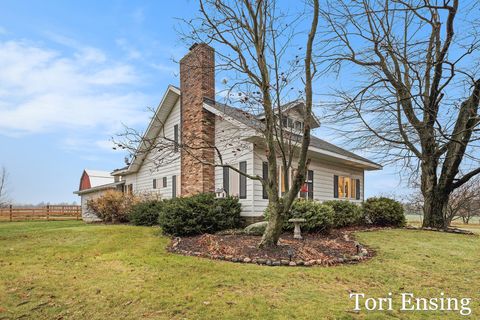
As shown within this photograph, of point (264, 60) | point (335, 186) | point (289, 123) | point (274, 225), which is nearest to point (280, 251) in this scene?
point (274, 225)

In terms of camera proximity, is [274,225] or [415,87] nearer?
[274,225]

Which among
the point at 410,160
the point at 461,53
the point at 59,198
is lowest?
the point at 59,198

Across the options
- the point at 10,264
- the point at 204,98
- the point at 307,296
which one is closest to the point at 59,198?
the point at 204,98

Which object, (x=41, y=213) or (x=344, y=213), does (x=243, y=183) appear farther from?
(x=41, y=213)

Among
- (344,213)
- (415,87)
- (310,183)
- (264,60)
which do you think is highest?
(415,87)

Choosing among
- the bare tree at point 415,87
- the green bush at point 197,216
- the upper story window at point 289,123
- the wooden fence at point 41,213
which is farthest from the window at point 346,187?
the wooden fence at point 41,213

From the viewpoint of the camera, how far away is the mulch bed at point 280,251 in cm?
628

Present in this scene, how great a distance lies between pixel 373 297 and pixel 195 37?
682 cm

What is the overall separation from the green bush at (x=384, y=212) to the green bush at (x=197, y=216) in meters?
6.18

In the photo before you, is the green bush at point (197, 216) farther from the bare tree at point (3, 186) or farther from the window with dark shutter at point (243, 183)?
the bare tree at point (3, 186)

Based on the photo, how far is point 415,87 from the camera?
10797 millimetres

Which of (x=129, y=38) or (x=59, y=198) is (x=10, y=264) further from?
(x=59, y=198)

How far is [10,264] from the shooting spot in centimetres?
652

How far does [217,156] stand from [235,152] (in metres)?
2.98
